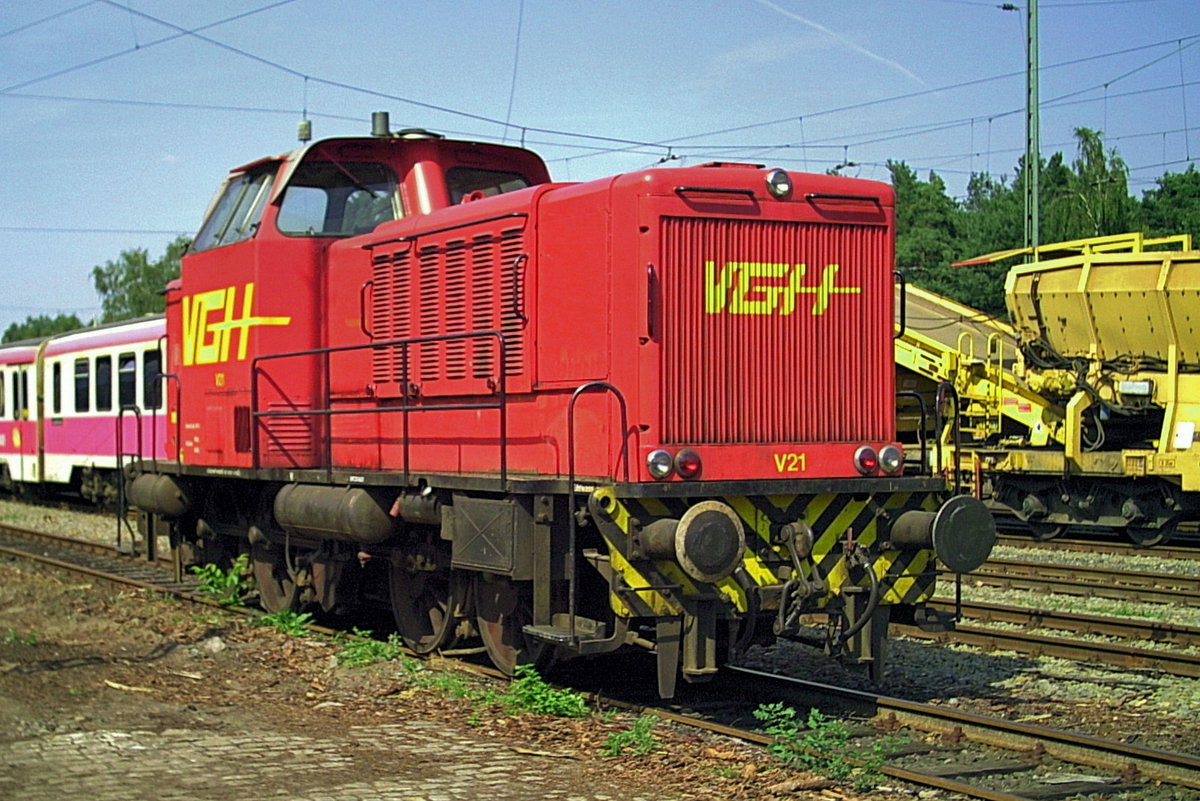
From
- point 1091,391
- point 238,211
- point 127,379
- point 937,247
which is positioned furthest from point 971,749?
point 937,247

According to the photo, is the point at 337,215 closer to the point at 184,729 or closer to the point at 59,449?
the point at 184,729

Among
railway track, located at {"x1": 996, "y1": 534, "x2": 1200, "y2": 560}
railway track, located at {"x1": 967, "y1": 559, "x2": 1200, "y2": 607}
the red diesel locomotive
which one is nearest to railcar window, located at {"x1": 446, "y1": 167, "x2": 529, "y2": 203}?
the red diesel locomotive

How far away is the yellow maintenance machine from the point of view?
54.1 feet

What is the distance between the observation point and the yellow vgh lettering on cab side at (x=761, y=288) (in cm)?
735

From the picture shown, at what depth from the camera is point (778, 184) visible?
7.41 m

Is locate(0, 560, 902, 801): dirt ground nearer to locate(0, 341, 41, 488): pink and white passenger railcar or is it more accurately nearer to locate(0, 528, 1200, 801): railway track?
locate(0, 528, 1200, 801): railway track

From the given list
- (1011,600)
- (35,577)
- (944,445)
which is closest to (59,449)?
(35,577)

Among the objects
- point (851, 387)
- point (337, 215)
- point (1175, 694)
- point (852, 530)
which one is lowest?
point (1175, 694)

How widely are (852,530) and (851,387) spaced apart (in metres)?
0.85

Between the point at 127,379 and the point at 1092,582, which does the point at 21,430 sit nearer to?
the point at 127,379

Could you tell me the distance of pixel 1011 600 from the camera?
11969mm

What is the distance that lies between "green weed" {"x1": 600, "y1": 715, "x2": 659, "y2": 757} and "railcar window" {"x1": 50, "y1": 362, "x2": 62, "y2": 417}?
19310mm

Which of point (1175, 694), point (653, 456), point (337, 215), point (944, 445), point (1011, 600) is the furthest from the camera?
point (944, 445)

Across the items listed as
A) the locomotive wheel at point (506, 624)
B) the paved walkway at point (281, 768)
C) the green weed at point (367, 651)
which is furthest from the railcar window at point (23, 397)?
the paved walkway at point (281, 768)
